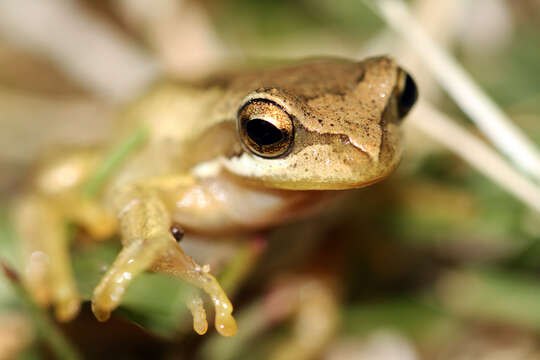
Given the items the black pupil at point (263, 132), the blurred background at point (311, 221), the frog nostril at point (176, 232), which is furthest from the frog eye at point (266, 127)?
the blurred background at point (311, 221)

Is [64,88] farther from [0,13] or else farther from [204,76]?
[204,76]

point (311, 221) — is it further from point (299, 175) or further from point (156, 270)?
point (156, 270)

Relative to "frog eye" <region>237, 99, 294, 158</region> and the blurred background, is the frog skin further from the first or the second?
the blurred background

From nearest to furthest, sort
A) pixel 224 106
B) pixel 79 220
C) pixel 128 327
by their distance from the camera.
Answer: pixel 128 327 → pixel 224 106 → pixel 79 220

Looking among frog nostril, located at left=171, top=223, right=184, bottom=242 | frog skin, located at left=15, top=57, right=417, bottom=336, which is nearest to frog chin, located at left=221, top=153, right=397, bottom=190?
frog skin, located at left=15, top=57, right=417, bottom=336

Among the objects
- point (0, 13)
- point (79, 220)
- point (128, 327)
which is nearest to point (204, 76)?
point (79, 220)

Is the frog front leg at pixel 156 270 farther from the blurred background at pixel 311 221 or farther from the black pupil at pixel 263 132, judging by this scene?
the black pupil at pixel 263 132

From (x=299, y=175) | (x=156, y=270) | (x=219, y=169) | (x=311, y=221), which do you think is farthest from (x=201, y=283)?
(x=311, y=221)
